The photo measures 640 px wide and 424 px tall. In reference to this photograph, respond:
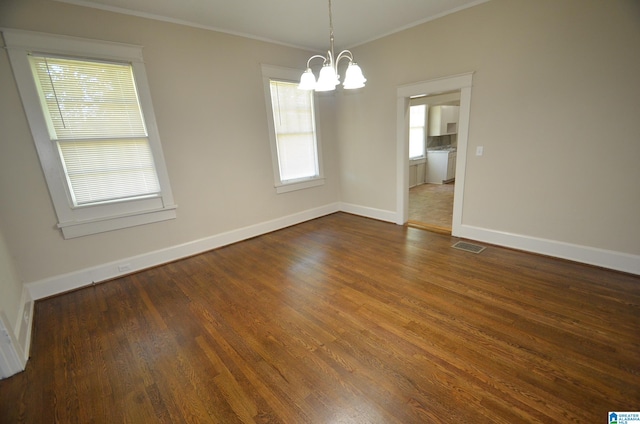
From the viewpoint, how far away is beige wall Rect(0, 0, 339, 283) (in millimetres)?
2494

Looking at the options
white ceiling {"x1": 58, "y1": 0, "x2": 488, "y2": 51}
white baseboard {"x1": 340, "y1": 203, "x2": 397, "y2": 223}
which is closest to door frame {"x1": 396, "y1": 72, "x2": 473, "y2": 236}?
white baseboard {"x1": 340, "y1": 203, "x2": 397, "y2": 223}

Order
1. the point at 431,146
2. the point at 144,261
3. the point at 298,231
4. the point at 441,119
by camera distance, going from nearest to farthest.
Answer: the point at 144,261 → the point at 298,231 → the point at 441,119 → the point at 431,146

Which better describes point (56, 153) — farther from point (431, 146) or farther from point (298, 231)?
point (431, 146)

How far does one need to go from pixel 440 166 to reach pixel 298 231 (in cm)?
517

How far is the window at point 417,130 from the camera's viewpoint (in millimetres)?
7203

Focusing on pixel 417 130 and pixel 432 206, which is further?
pixel 417 130

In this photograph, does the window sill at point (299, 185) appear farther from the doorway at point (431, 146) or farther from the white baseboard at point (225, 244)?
the doorway at point (431, 146)

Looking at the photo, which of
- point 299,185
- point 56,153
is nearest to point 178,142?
point 56,153

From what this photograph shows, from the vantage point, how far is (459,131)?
344cm

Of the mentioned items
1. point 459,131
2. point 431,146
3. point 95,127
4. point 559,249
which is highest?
point 95,127

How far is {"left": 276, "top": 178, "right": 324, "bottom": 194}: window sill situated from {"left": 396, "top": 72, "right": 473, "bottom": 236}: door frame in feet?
4.76

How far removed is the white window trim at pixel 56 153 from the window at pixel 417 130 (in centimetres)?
612

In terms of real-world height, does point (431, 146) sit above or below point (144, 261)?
above

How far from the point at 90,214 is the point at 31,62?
150 cm
